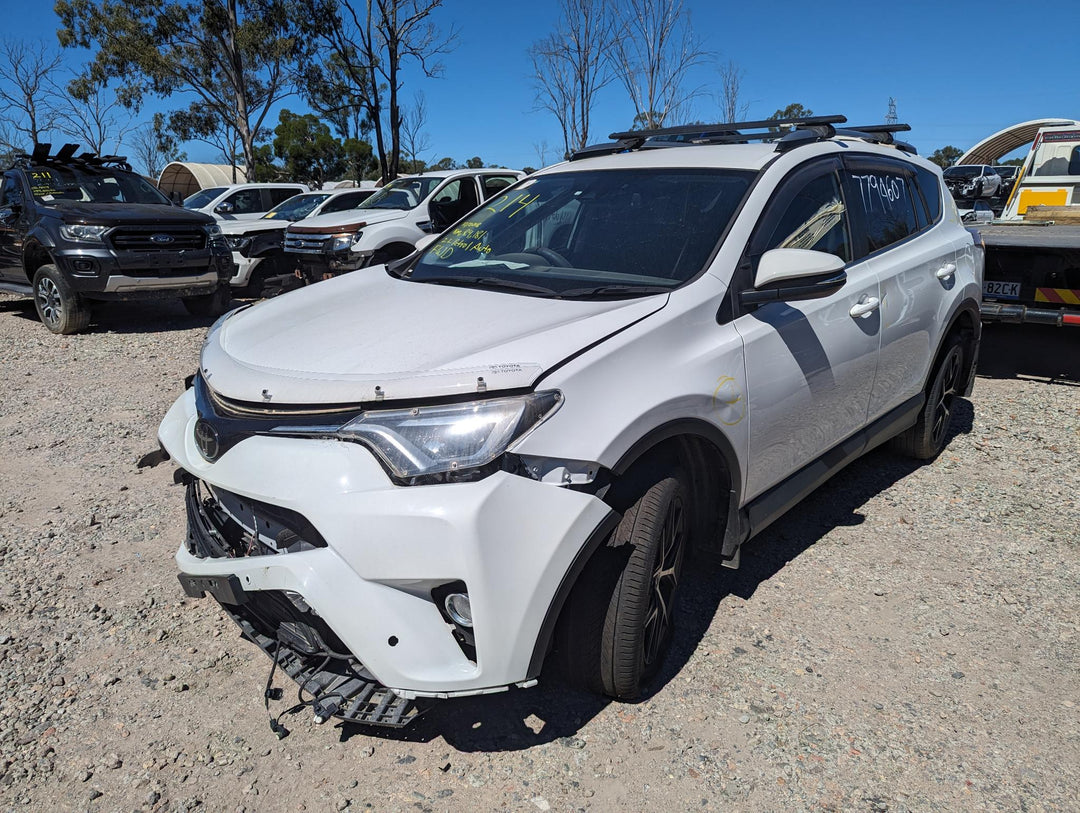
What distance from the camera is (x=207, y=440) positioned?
99.7 inches

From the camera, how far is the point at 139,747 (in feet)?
8.18

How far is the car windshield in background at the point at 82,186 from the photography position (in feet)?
31.9

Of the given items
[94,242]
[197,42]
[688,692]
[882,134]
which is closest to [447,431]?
[688,692]

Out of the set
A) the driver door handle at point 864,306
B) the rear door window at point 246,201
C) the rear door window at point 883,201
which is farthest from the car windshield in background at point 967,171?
the driver door handle at point 864,306

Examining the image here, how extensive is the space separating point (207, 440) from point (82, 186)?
904 cm

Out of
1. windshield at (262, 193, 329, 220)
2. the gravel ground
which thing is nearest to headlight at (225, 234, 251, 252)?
windshield at (262, 193, 329, 220)

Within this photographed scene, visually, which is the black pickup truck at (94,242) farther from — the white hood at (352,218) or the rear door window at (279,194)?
the rear door window at (279,194)

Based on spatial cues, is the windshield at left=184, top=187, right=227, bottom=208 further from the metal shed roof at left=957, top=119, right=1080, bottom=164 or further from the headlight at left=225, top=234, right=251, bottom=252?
the metal shed roof at left=957, top=119, right=1080, bottom=164

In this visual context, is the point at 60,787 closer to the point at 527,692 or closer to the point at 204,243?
the point at 527,692

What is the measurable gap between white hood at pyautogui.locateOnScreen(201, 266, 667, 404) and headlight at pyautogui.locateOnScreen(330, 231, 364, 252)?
24.1ft

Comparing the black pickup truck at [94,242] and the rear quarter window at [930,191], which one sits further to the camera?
the black pickup truck at [94,242]

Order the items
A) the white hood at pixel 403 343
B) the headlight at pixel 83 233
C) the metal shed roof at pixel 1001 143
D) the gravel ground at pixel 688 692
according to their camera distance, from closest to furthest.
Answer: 1. the white hood at pixel 403 343
2. the gravel ground at pixel 688 692
3. the headlight at pixel 83 233
4. the metal shed roof at pixel 1001 143

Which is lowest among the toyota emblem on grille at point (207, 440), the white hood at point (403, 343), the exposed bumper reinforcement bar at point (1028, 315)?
the exposed bumper reinforcement bar at point (1028, 315)

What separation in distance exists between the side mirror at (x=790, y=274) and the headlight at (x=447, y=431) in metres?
1.05
